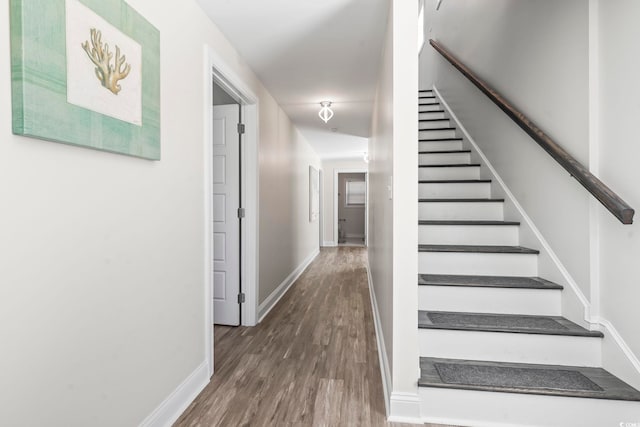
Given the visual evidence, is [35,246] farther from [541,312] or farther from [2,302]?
[541,312]

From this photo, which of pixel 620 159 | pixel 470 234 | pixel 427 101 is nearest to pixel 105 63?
pixel 620 159

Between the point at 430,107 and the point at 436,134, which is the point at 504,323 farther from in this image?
the point at 430,107

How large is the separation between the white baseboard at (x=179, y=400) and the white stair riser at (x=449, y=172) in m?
2.39

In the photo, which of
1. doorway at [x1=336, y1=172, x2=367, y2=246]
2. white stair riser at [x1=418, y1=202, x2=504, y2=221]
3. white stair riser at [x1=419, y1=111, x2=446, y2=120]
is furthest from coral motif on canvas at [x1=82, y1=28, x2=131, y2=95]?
doorway at [x1=336, y1=172, x2=367, y2=246]

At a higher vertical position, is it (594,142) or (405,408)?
(594,142)

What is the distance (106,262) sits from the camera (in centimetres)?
122

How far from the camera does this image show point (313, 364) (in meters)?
2.21

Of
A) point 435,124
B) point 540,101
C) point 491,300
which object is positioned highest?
point 435,124

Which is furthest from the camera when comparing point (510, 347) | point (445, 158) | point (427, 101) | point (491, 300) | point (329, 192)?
point (329, 192)

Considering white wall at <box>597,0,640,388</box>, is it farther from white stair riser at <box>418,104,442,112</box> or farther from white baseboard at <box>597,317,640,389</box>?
white stair riser at <box>418,104,442,112</box>

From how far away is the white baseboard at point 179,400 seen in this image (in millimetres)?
1509

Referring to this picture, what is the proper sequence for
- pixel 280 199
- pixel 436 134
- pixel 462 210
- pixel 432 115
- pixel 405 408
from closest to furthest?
1. pixel 405 408
2. pixel 462 210
3. pixel 436 134
4. pixel 280 199
5. pixel 432 115

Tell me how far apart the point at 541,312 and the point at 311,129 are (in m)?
3.91

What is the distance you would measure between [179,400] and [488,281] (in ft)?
6.27
